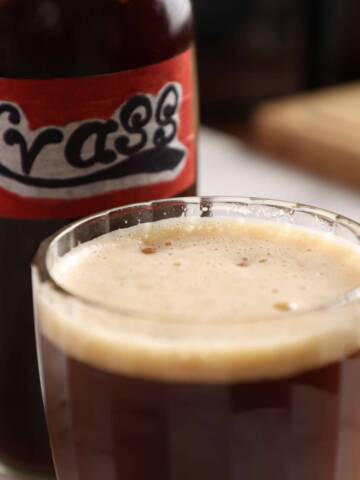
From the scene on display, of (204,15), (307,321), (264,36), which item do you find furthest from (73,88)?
(264,36)

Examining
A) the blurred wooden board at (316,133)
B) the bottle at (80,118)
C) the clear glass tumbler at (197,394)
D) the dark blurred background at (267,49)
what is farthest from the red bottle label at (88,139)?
the dark blurred background at (267,49)

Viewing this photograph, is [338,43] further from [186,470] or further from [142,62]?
[186,470]

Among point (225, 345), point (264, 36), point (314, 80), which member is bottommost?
point (314, 80)

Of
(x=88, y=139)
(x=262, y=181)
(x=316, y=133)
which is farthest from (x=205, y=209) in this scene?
(x=316, y=133)

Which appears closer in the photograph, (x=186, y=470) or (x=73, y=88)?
(x=186, y=470)

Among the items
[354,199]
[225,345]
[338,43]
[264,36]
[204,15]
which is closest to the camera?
[225,345]

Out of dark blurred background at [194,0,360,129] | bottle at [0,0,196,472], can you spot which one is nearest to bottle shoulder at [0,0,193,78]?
bottle at [0,0,196,472]
